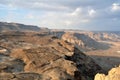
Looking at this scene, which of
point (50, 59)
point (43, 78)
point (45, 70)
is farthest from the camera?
point (50, 59)

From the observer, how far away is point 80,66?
55125 mm

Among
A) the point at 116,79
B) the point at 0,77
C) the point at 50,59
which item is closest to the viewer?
the point at 116,79

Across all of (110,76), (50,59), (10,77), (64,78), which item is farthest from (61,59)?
(110,76)

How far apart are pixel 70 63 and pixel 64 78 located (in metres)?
7.19

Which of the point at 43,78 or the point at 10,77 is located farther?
the point at 43,78

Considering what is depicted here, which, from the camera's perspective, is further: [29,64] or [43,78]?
[29,64]

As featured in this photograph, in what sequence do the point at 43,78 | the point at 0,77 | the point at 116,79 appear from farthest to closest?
1. the point at 43,78
2. the point at 0,77
3. the point at 116,79

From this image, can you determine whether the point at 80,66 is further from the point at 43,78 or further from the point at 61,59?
the point at 43,78

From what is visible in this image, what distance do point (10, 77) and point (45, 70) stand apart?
8.71 m

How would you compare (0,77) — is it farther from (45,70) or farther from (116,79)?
(116,79)

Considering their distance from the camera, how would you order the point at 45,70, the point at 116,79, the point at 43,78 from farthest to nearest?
1. the point at 45,70
2. the point at 43,78
3. the point at 116,79

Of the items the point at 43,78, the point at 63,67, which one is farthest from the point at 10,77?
the point at 63,67

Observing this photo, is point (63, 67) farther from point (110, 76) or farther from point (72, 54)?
point (110, 76)

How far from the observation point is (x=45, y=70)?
47.2 metres
